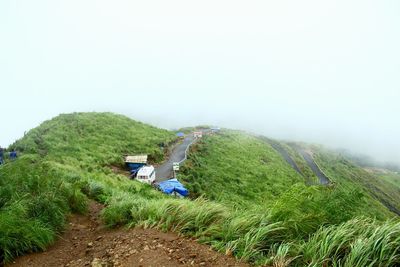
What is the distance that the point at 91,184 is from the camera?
11.5 meters

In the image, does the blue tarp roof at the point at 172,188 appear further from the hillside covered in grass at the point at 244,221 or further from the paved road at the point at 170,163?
the hillside covered in grass at the point at 244,221

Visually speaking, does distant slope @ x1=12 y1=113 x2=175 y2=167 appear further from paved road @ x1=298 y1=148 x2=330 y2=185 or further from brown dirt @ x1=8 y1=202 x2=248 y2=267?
paved road @ x1=298 y1=148 x2=330 y2=185

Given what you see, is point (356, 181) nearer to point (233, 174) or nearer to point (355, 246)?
point (233, 174)

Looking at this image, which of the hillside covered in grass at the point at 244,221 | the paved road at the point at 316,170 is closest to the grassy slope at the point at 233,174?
the paved road at the point at 316,170

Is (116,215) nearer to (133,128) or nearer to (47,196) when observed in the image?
(47,196)

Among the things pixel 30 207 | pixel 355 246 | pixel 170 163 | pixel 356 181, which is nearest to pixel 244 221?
pixel 355 246

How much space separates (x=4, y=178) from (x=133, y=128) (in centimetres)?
3811

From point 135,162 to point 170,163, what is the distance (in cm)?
477

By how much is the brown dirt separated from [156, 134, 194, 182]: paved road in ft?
69.8

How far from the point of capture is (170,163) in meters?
34.5

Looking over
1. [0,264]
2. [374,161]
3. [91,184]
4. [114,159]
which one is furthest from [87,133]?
[374,161]

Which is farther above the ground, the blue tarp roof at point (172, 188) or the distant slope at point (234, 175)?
the blue tarp roof at point (172, 188)

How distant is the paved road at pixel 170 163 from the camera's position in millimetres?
29625

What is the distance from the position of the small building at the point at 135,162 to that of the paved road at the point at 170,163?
1717 millimetres
